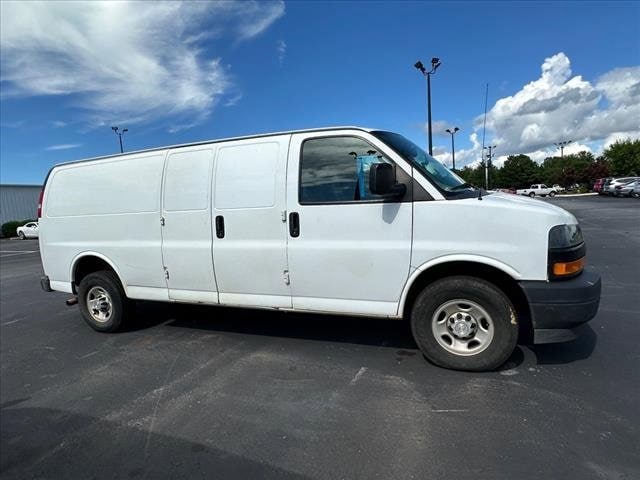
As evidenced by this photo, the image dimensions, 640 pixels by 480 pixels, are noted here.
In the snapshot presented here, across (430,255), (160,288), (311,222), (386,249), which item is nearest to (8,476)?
(160,288)

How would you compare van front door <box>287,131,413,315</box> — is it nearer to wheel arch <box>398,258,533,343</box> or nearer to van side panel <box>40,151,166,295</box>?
wheel arch <box>398,258,533,343</box>

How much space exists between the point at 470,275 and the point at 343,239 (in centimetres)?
115

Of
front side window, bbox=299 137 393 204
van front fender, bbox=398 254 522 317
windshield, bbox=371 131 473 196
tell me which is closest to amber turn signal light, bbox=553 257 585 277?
van front fender, bbox=398 254 522 317

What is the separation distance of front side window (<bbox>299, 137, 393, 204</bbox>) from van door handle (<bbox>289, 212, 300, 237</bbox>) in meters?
0.15

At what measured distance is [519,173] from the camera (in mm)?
93562

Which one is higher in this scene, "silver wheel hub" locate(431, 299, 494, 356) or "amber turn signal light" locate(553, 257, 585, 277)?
"amber turn signal light" locate(553, 257, 585, 277)

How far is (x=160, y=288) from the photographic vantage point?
505cm

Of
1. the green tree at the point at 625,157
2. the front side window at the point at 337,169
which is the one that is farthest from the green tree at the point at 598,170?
the front side window at the point at 337,169

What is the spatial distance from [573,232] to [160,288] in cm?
425

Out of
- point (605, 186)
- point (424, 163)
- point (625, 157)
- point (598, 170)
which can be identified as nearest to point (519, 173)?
point (598, 170)

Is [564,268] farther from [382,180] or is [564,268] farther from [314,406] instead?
[314,406]

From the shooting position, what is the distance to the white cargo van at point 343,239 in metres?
3.49

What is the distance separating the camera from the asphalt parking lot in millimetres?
2645

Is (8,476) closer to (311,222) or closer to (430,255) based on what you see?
(311,222)
